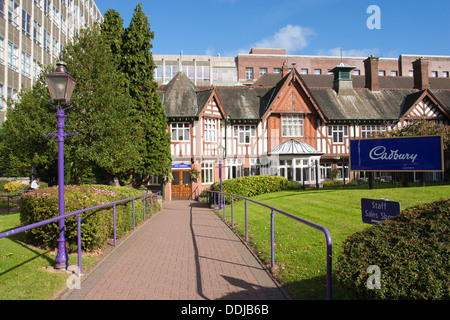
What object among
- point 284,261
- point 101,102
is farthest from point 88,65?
point 284,261

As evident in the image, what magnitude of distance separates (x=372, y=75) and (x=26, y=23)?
3327cm

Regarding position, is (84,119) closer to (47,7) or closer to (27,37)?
(27,37)

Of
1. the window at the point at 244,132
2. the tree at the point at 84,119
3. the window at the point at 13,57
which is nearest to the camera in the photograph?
the tree at the point at 84,119

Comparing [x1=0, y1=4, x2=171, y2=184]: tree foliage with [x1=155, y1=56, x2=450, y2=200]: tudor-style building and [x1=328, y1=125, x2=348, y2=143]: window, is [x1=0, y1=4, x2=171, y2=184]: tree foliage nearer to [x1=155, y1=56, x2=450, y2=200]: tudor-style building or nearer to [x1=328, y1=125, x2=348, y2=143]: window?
[x1=155, y1=56, x2=450, y2=200]: tudor-style building

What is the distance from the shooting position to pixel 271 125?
2834 cm

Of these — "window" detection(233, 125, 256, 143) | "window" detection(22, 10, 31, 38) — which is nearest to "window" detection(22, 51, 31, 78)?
"window" detection(22, 10, 31, 38)

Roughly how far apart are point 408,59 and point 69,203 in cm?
6645

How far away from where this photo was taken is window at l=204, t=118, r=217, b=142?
2684 cm

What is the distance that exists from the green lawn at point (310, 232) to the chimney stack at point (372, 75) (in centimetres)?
2070

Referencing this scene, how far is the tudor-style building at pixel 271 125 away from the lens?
2655 cm

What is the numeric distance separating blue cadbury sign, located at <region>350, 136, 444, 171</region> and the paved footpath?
773cm

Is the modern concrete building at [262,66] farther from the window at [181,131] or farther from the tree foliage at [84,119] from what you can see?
the tree foliage at [84,119]

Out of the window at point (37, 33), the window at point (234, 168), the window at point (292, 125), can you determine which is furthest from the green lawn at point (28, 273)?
the window at point (37, 33)
